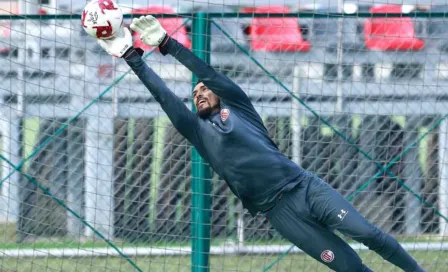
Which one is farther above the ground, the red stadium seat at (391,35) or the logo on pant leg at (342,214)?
the red stadium seat at (391,35)

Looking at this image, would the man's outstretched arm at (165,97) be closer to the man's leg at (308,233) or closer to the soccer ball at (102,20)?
the soccer ball at (102,20)

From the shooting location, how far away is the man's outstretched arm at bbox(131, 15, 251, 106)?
5535 mm

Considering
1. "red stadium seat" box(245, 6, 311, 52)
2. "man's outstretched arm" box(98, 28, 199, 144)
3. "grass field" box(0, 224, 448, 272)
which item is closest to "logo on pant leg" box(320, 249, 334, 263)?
"man's outstretched arm" box(98, 28, 199, 144)

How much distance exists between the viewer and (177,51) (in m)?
5.57

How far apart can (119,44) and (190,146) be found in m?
1.88

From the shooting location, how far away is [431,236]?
7551 millimetres

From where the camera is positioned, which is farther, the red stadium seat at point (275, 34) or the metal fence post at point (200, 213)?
the red stadium seat at point (275, 34)

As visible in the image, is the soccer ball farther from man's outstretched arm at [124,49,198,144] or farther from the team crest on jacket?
the team crest on jacket

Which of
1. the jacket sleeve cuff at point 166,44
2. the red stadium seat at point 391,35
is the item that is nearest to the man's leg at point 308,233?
the jacket sleeve cuff at point 166,44

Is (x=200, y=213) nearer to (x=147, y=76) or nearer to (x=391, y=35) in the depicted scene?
(x=147, y=76)

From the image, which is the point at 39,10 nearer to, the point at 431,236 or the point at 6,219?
the point at 6,219

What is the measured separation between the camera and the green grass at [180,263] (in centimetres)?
755

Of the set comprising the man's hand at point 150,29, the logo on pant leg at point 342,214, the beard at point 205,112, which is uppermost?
the man's hand at point 150,29

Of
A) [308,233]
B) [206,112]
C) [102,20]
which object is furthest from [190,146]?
[102,20]
